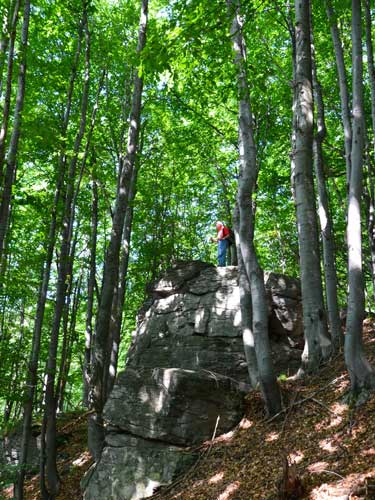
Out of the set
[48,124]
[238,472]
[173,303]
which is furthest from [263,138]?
[238,472]

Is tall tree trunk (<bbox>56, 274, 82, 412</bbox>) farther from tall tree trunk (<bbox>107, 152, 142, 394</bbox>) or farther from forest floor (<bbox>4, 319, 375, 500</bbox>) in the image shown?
forest floor (<bbox>4, 319, 375, 500</bbox>)

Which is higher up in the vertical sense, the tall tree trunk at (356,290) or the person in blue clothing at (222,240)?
the person in blue clothing at (222,240)

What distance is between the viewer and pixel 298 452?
4914mm

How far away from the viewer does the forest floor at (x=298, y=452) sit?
156 inches

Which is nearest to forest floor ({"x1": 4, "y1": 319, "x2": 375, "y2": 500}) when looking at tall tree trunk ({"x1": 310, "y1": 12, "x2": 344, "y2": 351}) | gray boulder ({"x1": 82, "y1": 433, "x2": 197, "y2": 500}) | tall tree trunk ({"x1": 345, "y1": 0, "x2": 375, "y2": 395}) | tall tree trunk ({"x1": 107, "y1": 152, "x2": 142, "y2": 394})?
gray boulder ({"x1": 82, "y1": 433, "x2": 197, "y2": 500})

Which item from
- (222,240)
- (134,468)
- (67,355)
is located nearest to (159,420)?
(134,468)

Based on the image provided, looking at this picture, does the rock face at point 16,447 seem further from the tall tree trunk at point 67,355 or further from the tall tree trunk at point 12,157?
the tall tree trunk at point 12,157

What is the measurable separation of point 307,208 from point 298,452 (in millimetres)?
3606

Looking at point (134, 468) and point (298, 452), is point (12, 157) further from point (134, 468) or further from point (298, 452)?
point (298, 452)

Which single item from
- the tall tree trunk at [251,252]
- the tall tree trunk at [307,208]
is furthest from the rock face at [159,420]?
the tall tree trunk at [307,208]

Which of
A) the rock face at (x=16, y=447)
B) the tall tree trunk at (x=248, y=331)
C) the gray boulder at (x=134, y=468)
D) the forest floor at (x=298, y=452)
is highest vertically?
the tall tree trunk at (x=248, y=331)

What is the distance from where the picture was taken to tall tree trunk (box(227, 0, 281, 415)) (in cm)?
597

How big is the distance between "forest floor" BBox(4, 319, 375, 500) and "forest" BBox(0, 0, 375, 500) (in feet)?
1.11

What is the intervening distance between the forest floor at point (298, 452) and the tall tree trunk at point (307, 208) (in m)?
0.44
